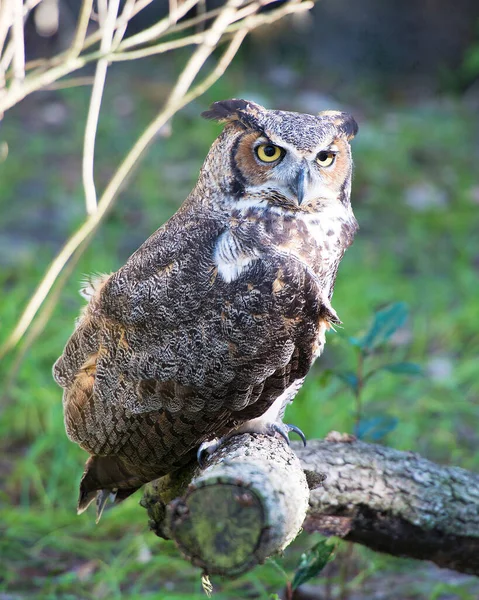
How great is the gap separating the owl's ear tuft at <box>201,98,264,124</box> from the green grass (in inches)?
34.7

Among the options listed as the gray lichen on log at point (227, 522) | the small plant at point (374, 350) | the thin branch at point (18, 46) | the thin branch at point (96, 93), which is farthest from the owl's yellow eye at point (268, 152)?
the gray lichen on log at point (227, 522)

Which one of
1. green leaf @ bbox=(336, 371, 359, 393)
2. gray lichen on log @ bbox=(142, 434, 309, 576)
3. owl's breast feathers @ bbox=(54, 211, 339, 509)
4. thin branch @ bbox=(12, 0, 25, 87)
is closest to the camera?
gray lichen on log @ bbox=(142, 434, 309, 576)

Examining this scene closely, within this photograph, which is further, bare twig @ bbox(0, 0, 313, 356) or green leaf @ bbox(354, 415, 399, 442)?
green leaf @ bbox(354, 415, 399, 442)

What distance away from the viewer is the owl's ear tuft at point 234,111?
2.24 meters

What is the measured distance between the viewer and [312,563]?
7.14 feet

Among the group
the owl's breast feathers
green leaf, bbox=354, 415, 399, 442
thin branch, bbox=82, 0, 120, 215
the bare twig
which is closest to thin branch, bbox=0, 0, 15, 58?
the bare twig

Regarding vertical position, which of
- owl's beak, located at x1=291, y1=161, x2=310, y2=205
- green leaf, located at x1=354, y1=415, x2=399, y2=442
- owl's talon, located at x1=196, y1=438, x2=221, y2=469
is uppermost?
owl's beak, located at x1=291, y1=161, x2=310, y2=205

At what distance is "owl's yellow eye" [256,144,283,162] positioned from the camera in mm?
2234

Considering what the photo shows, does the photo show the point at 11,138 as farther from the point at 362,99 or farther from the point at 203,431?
the point at 203,431

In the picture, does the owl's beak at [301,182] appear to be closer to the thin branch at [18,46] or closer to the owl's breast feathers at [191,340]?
the owl's breast feathers at [191,340]

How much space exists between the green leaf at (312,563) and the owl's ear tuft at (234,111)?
47.1 inches

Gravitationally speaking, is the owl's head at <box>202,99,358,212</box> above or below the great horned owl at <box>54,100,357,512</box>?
above

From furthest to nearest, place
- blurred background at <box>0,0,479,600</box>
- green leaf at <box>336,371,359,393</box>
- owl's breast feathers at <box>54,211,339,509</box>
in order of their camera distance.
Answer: blurred background at <box>0,0,479,600</box>
green leaf at <box>336,371,359,393</box>
owl's breast feathers at <box>54,211,339,509</box>

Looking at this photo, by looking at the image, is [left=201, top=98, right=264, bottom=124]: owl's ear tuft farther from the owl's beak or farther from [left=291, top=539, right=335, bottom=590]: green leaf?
[left=291, top=539, right=335, bottom=590]: green leaf
